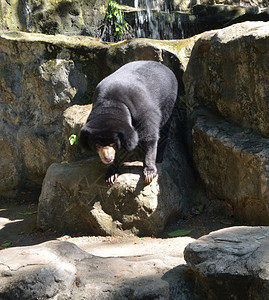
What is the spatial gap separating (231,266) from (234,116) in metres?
2.35

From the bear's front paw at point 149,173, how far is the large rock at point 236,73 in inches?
38.1

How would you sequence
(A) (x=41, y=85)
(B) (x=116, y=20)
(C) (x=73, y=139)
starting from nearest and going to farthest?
(C) (x=73, y=139)
(A) (x=41, y=85)
(B) (x=116, y=20)

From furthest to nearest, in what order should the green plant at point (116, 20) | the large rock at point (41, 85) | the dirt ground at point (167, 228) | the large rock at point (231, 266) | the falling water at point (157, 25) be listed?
the falling water at point (157, 25) → the green plant at point (116, 20) → the large rock at point (41, 85) → the dirt ground at point (167, 228) → the large rock at point (231, 266)

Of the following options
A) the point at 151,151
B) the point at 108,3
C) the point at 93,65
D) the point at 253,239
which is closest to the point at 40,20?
the point at 108,3

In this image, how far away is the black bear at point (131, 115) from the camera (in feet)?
14.6

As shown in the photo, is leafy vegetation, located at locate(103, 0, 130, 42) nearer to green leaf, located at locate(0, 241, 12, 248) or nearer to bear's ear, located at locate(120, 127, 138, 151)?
bear's ear, located at locate(120, 127, 138, 151)

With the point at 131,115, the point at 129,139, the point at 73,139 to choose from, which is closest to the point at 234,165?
the point at 129,139

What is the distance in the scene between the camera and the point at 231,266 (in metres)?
2.52

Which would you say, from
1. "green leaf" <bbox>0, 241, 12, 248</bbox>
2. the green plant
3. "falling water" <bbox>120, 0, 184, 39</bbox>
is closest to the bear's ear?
"green leaf" <bbox>0, 241, 12, 248</bbox>

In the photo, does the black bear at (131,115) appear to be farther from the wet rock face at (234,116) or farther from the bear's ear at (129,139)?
the wet rock face at (234,116)

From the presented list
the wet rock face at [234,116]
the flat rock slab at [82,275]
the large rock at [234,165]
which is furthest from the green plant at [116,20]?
the flat rock slab at [82,275]

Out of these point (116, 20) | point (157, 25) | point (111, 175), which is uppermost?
point (116, 20)

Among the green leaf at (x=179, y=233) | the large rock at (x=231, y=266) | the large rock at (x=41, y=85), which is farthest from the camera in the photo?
the large rock at (x=41, y=85)

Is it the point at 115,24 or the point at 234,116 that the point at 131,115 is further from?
the point at 115,24
